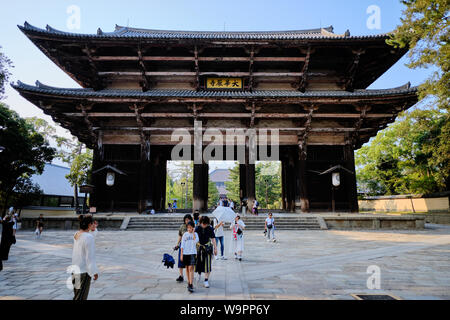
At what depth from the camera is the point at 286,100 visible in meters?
14.2

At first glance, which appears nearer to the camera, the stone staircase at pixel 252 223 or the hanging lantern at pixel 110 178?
the stone staircase at pixel 252 223

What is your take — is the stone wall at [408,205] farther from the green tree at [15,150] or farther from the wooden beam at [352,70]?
Answer: the green tree at [15,150]

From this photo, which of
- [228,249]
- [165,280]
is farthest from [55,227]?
[165,280]

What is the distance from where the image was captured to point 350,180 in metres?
15.5

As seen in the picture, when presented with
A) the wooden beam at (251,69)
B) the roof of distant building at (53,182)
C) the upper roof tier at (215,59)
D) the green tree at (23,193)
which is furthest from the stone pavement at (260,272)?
the roof of distant building at (53,182)

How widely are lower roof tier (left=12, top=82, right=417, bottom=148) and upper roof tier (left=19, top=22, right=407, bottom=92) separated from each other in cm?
111

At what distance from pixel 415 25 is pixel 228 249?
10895 millimetres

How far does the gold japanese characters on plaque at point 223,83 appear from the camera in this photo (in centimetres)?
1605

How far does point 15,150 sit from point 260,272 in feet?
74.6

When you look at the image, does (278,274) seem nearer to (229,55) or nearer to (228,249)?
(228,249)

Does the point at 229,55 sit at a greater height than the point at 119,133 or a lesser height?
greater

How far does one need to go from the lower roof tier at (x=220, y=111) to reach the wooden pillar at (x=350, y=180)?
67 centimetres

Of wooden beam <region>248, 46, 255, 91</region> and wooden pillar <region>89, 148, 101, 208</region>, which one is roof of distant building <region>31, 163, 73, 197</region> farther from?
wooden beam <region>248, 46, 255, 91</region>

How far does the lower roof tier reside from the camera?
14.1m
